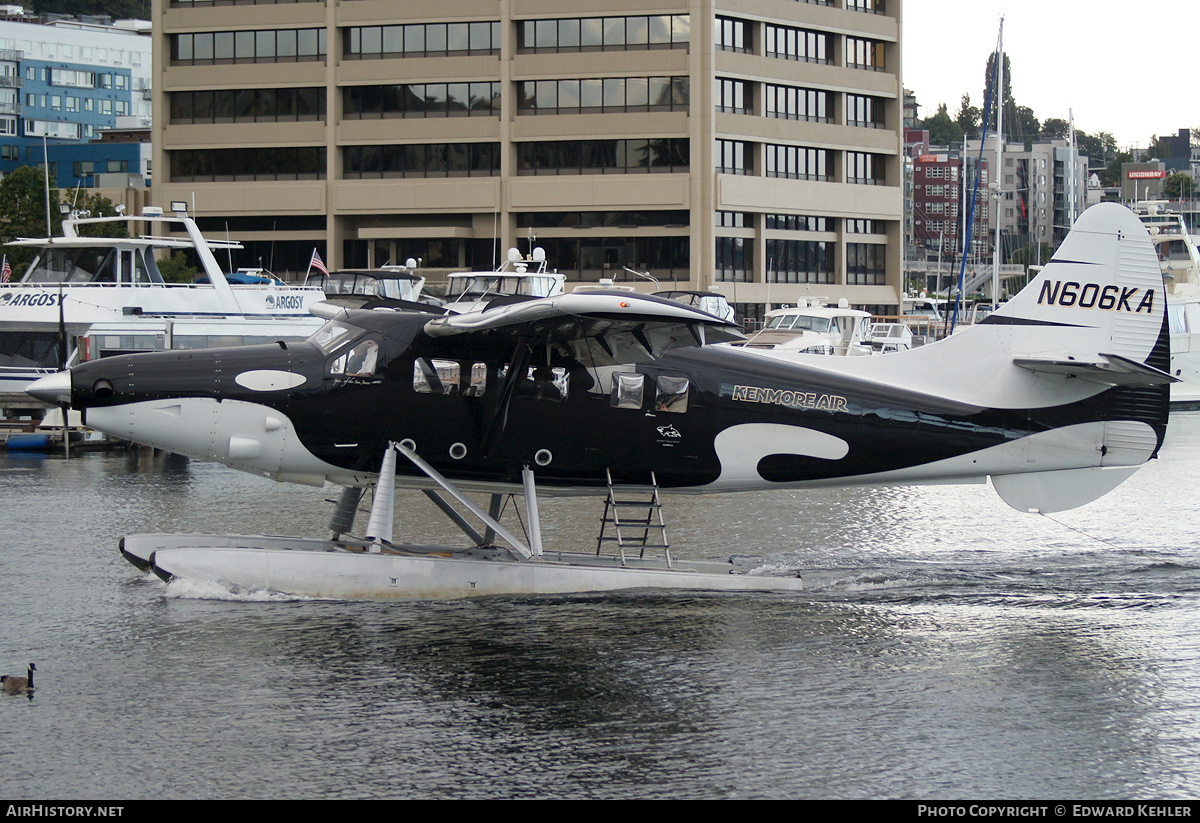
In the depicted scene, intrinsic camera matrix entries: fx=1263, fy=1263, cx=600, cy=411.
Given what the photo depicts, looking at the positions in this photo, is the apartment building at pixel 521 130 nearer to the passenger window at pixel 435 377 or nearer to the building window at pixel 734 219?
the building window at pixel 734 219

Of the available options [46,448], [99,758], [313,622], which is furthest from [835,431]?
[46,448]

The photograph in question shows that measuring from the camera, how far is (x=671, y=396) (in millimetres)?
12219

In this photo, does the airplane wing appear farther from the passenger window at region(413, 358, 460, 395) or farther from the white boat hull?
the white boat hull

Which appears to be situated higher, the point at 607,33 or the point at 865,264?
the point at 607,33

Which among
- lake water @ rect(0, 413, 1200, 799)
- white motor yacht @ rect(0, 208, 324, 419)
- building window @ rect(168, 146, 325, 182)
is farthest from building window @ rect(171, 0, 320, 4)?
lake water @ rect(0, 413, 1200, 799)

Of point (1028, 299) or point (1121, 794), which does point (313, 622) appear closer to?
point (1121, 794)

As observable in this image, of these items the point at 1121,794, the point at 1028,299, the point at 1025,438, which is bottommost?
the point at 1121,794

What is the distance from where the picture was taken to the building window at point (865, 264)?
65812mm

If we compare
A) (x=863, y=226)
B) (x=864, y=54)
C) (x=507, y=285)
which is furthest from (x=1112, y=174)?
(x=507, y=285)

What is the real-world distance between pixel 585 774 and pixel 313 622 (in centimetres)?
426

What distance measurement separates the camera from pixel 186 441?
1174cm

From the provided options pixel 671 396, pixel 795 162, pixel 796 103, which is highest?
pixel 796 103

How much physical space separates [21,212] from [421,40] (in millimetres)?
19509

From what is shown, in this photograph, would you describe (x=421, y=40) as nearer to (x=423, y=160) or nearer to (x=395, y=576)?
(x=423, y=160)
